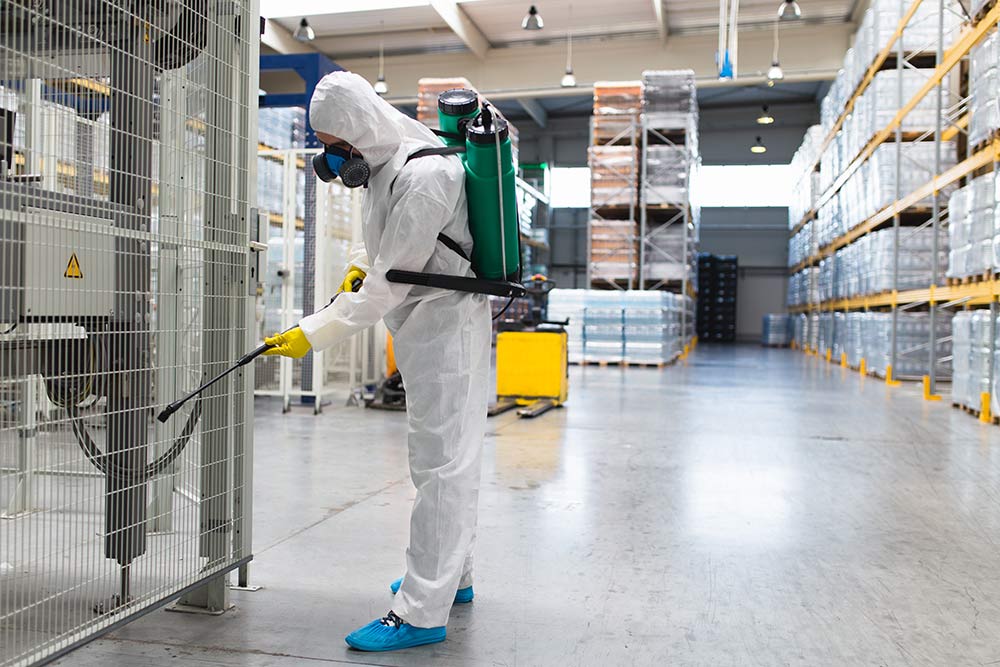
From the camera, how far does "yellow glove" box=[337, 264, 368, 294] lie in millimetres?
2781

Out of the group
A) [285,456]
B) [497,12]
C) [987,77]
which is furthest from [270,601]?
[497,12]

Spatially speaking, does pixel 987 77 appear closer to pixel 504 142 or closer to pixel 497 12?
pixel 504 142

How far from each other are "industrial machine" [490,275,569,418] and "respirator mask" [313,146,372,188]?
611 centimetres

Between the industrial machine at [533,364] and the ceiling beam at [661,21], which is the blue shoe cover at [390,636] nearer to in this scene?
the industrial machine at [533,364]

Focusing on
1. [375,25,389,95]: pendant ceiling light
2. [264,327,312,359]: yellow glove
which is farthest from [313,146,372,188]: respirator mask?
[375,25,389,95]: pendant ceiling light

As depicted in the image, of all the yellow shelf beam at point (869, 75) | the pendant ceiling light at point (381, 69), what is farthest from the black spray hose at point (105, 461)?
the pendant ceiling light at point (381, 69)

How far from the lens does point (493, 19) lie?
1922 cm

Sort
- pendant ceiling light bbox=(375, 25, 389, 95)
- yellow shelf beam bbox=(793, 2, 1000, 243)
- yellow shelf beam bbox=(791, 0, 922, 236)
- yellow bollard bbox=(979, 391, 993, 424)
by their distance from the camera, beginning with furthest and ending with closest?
1. pendant ceiling light bbox=(375, 25, 389, 95)
2. yellow shelf beam bbox=(791, 0, 922, 236)
3. yellow shelf beam bbox=(793, 2, 1000, 243)
4. yellow bollard bbox=(979, 391, 993, 424)

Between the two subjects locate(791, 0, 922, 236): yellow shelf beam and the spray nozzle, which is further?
locate(791, 0, 922, 236): yellow shelf beam

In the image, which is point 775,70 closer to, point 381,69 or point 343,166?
point 381,69

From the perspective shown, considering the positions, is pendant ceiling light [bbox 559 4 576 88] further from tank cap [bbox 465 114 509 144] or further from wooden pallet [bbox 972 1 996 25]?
tank cap [bbox 465 114 509 144]

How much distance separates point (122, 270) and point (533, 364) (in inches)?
265

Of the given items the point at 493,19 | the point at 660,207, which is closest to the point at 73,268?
the point at 660,207

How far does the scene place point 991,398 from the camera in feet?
25.8
